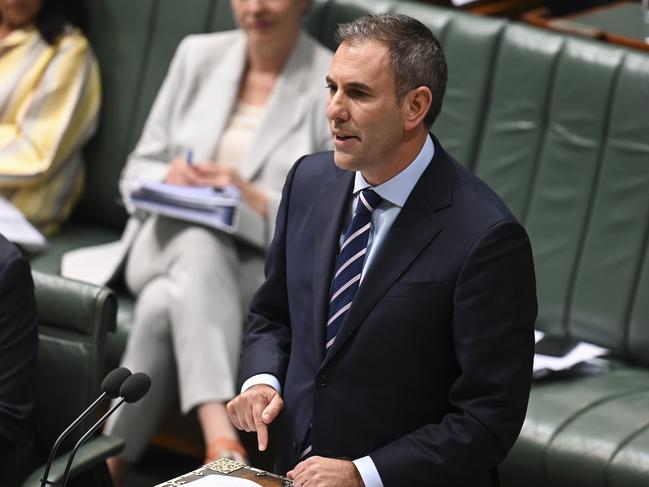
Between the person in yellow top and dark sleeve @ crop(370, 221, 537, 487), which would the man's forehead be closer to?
dark sleeve @ crop(370, 221, 537, 487)

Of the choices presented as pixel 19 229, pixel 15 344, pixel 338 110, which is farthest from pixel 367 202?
pixel 19 229

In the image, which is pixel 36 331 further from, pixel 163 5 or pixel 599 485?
pixel 163 5

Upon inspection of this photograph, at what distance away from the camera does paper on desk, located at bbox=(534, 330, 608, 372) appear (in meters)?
3.49

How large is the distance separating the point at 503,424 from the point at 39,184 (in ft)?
8.45

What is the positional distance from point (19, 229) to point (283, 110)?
0.87 m

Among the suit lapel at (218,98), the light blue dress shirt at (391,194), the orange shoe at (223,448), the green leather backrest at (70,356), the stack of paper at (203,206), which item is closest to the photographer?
the light blue dress shirt at (391,194)

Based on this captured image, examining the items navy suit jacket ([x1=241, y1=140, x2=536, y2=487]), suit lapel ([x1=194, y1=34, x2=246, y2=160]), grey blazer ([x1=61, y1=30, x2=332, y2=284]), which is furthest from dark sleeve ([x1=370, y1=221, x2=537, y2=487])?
suit lapel ([x1=194, y1=34, x2=246, y2=160])

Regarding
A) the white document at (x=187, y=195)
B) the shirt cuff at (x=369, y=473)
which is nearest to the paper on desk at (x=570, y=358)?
the white document at (x=187, y=195)

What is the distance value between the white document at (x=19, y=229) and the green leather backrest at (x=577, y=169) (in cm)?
133

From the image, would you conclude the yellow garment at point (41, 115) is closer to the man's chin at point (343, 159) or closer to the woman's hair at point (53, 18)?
the woman's hair at point (53, 18)

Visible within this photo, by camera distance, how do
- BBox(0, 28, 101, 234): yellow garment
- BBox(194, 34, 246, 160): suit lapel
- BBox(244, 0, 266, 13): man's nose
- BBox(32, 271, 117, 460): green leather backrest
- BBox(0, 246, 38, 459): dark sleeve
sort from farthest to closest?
BBox(0, 28, 101, 234): yellow garment → BBox(194, 34, 246, 160): suit lapel → BBox(244, 0, 266, 13): man's nose → BBox(32, 271, 117, 460): green leather backrest → BBox(0, 246, 38, 459): dark sleeve

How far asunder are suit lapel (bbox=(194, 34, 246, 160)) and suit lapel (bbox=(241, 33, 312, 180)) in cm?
12

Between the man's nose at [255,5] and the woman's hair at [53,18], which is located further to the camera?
the woman's hair at [53,18]

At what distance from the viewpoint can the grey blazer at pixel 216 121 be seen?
3.93m
